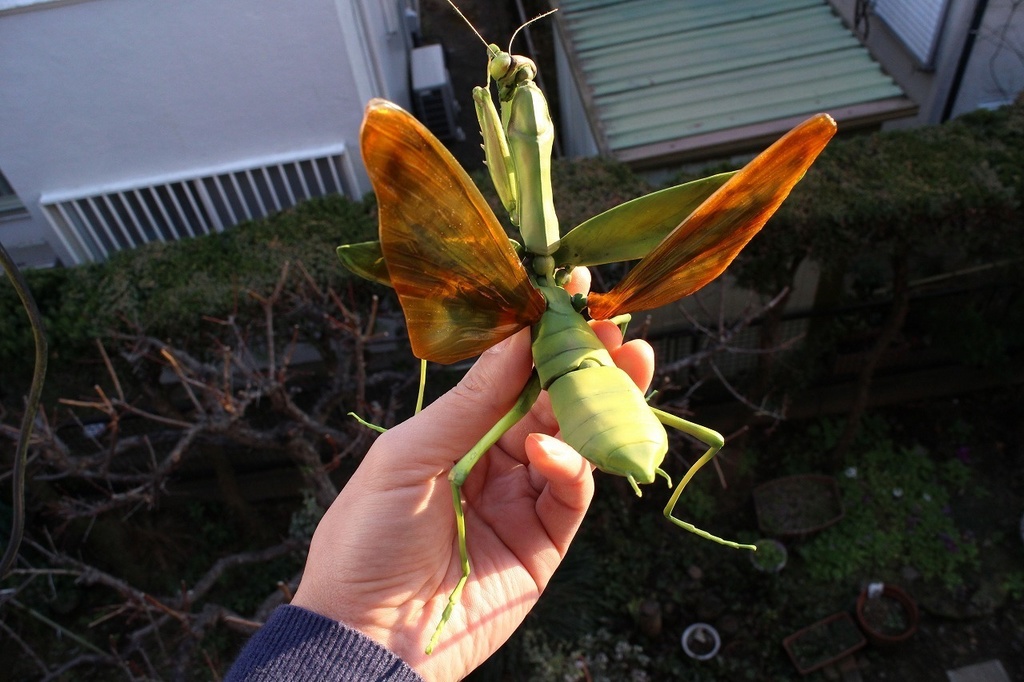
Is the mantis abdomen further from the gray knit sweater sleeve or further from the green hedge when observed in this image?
the green hedge

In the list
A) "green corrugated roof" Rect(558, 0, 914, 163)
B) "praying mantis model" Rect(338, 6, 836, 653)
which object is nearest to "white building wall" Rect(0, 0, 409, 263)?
"green corrugated roof" Rect(558, 0, 914, 163)

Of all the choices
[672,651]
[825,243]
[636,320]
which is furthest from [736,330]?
[672,651]

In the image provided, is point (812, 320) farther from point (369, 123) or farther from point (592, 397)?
point (369, 123)

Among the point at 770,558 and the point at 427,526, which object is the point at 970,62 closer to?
the point at 770,558

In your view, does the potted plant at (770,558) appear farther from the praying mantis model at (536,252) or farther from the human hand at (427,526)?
the praying mantis model at (536,252)

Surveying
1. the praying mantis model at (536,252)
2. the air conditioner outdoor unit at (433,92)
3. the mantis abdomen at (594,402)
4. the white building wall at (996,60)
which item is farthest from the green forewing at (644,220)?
the air conditioner outdoor unit at (433,92)
